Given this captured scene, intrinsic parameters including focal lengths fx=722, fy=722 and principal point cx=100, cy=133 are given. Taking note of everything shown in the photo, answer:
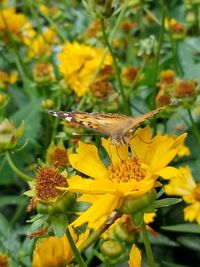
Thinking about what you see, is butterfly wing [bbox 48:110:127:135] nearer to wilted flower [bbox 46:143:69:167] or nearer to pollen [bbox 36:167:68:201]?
pollen [bbox 36:167:68:201]

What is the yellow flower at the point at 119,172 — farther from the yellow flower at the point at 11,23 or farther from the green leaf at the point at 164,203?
the yellow flower at the point at 11,23

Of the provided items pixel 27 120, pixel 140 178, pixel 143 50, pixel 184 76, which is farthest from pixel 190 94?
pixel 140 178

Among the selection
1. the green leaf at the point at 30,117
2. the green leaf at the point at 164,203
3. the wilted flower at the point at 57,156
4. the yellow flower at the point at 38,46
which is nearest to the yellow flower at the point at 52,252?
the green leaf at the point at 164,203

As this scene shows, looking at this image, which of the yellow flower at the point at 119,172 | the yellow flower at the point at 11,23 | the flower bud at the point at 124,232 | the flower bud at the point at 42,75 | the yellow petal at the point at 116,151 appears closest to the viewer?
the yellow flower at the point at 119,172

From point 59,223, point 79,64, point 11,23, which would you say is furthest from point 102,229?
point 11,23

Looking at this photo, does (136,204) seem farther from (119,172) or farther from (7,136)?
(7,136)

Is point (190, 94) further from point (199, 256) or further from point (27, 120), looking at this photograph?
point (27, 120)
